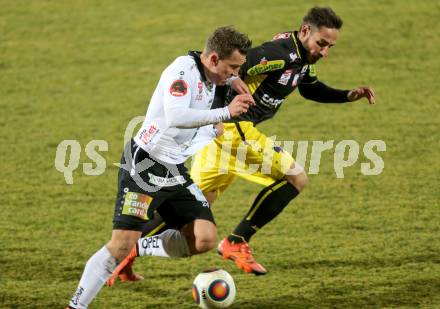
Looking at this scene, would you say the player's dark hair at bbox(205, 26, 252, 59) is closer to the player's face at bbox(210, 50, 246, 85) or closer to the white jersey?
the player's face at bbox(210, 50, 246, 85)

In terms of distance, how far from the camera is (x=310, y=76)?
6.65 meters

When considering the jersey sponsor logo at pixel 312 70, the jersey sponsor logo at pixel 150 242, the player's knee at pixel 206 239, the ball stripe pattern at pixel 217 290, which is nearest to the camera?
the player's knee at pixel 206 239

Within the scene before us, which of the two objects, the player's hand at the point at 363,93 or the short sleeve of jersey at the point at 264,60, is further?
the player's hand at the point at 363,93

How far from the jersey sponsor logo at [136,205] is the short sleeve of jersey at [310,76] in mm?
1969

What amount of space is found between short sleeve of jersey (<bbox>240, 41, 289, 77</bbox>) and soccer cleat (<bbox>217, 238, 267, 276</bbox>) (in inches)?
50.1

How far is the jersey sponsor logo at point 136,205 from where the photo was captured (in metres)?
5.19

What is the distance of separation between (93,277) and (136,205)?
0.51 metres

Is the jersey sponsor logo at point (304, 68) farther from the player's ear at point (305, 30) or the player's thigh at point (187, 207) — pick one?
Result: the player's thigh at point (187, 207)

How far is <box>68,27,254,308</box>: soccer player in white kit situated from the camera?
512 cm

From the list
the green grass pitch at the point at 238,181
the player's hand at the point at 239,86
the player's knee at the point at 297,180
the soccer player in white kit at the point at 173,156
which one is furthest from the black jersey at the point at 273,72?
the green grass pitch at the point at 238,181

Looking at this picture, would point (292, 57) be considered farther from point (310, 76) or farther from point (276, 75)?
point (310, 76)

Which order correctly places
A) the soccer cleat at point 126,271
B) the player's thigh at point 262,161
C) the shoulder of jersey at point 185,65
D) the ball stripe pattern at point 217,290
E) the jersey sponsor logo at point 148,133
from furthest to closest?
the player's thigh at point 262,161
the soccer cleat at point 126,271
the ball stripe pattern at point 217,290
the jersey sponsor logo at point 148,133
the shoulder of jersey at point 185,65

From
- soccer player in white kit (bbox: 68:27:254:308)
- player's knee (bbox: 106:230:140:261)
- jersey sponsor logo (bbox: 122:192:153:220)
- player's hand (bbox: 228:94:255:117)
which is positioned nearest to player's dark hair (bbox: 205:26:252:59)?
soccer player in white kit (bbox: 68:27:254:308)

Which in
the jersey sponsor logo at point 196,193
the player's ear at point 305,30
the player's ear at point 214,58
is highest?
the player's ear at point 305,30
